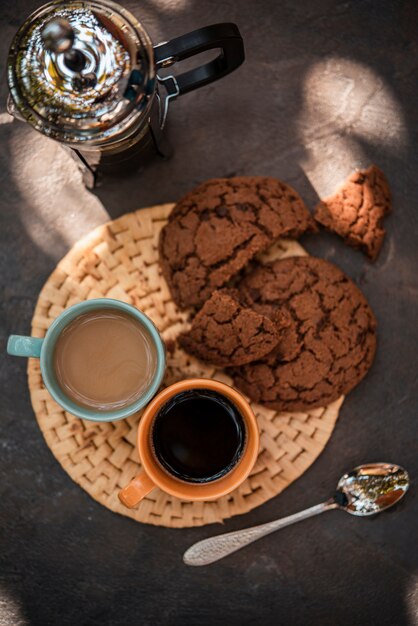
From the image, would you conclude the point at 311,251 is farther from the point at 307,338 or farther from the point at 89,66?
the point at 89,66

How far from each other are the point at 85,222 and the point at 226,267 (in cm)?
29

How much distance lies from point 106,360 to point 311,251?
16.5 inches

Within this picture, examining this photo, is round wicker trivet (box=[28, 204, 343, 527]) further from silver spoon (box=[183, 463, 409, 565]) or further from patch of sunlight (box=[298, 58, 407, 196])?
patch of sunlight (box=[298, 58, 407, 196])

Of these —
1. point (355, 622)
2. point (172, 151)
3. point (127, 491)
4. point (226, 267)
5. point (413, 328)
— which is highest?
point (172, 151)

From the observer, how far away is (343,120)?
1036 mm

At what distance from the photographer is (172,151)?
3.32 ft

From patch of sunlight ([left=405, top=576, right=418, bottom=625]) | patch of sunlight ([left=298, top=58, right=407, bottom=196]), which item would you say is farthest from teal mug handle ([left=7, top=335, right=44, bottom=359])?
patch of sunlight ([left=405, top=576, right=418, bottom=625])

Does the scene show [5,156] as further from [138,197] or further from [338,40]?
[338,40]

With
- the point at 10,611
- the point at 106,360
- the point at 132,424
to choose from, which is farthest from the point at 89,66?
the point at 10,611

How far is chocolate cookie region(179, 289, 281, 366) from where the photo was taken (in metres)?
0.86

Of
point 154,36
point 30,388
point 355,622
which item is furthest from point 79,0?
point 355,622

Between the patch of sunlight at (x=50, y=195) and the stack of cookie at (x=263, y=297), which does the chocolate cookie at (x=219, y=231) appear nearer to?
the stack of cookie at (x=263, y=297)

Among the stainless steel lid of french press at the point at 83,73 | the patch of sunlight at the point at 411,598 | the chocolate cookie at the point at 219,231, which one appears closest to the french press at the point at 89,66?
the stainless steel lid of french press at the point at 83,73

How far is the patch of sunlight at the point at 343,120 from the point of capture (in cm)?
103
